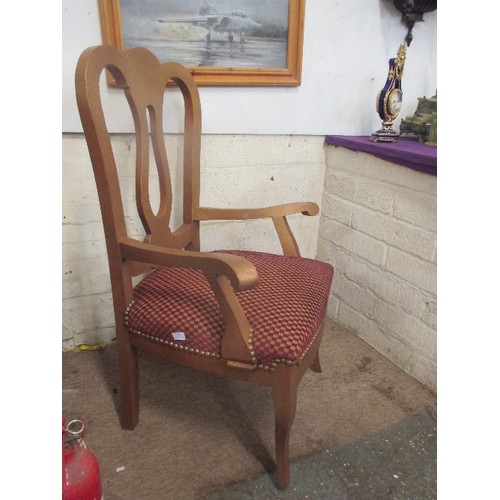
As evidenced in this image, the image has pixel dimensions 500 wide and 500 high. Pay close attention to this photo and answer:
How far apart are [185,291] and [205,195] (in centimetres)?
66

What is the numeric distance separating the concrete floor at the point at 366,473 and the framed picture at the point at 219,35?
1300 mm

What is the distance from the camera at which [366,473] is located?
1.20 m

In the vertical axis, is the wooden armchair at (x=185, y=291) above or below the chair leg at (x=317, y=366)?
above

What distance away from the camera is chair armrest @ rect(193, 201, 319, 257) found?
1375 mm

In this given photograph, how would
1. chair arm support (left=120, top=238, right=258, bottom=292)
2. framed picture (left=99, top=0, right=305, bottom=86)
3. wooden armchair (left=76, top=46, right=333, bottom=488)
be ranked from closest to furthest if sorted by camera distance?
chair arm support (left=120, top=238, right=258, bottom=292)
wooden armchair (left=76, top=46, right=333, bottom=488)
framed picture (left=99, top=0, right=305, bottom=86)

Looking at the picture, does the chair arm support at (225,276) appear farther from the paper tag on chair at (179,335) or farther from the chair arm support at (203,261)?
the paper tag on chair at (179,335)

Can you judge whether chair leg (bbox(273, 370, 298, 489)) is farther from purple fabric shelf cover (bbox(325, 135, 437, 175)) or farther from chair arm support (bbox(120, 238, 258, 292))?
purple fabric shelf cover (bbox(325, 135, 437, 175))

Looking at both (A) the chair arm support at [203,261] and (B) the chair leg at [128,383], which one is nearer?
(A) the chair arm support at [203,261]

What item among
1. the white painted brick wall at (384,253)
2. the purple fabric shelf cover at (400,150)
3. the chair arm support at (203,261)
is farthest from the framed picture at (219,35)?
the chair arm support at (203,261)

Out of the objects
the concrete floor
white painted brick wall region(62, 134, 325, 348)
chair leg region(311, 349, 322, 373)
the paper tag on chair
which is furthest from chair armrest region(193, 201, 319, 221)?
the concrete floor

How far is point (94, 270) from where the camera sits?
164cm

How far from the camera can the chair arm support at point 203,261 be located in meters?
0.85

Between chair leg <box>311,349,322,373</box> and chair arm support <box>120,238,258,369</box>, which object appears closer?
chair arm support <box>120,238,258,369</box>
